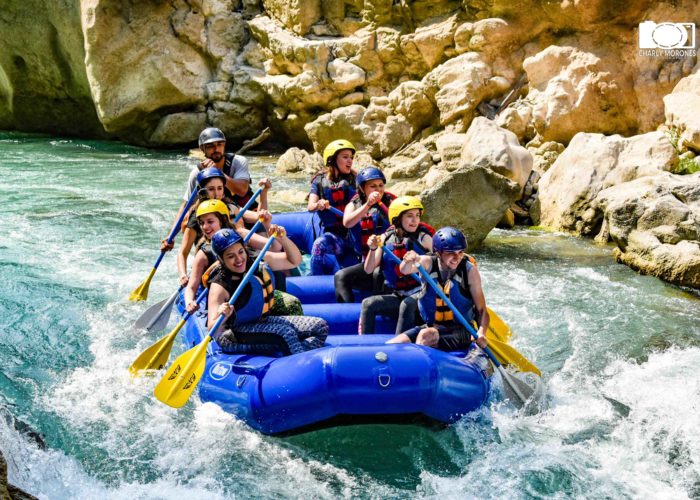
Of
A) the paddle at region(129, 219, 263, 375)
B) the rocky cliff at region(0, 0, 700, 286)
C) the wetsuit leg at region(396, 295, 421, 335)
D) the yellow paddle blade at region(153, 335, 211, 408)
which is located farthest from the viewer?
the rocky cliff at region(0, 0, 700, 286)

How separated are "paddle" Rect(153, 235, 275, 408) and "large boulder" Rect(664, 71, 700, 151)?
6.63 meters

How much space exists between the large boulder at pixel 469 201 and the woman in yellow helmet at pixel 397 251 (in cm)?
325

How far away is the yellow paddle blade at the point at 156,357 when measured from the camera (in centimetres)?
506

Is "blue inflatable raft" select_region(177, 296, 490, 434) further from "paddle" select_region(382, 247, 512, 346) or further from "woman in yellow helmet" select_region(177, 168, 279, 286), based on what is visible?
"woman in yellow helmet" select_region(177, 168, 279, 286)

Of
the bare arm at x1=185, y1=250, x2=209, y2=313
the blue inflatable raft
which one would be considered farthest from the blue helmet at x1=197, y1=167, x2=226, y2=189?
the blue inflatable raft

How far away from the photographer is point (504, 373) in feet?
14.9

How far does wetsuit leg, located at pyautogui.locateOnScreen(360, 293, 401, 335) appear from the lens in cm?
504

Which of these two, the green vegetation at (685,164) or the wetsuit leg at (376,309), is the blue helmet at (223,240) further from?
the green vegetation at (685,164)

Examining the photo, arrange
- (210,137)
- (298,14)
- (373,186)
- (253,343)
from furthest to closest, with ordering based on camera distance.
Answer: (298,14), (210,137), (373,186), (253,343)

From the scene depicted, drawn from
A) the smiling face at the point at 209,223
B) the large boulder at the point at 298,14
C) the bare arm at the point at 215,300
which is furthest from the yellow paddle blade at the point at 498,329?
the large boulder at the point at 298,14

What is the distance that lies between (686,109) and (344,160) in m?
5.55

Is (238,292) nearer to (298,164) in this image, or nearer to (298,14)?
(298,164)

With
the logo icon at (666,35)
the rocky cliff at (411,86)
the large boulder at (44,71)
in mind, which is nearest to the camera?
the rocky cliff at (411,86)

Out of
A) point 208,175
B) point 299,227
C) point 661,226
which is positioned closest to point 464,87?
point 661,226
